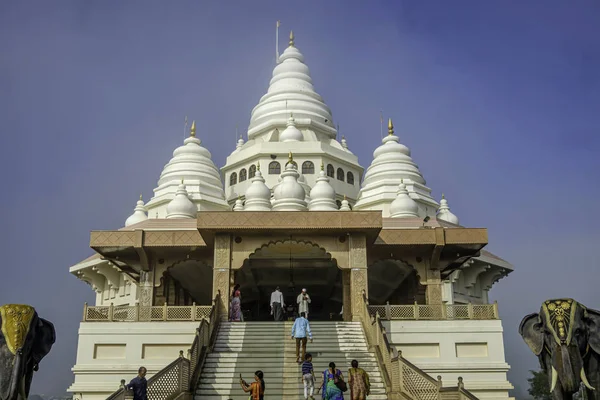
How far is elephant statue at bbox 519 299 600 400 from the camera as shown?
1052cm

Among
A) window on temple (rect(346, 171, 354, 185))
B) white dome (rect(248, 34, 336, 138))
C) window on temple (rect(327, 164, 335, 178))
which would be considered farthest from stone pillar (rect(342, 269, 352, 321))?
white dome (rect(248, 34, 336, 138))

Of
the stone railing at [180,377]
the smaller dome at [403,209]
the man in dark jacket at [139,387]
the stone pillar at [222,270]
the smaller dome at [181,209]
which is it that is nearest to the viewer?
the man in dark jacket at [139,387]

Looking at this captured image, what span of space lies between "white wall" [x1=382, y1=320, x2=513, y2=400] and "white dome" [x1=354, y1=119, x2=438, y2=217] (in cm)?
1509

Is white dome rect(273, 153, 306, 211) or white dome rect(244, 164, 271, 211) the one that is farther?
white dome rect(244, 164, 271, 211)

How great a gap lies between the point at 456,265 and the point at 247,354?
12085 millimetres

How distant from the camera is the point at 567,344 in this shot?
1070 cm

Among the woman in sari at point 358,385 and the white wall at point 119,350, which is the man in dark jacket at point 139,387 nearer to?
the woman in sari at point 358,385

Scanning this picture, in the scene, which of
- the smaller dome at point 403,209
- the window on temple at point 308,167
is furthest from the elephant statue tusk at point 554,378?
the window on temple at point 308,167

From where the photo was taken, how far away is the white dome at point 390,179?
130 ft

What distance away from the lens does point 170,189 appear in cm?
4244

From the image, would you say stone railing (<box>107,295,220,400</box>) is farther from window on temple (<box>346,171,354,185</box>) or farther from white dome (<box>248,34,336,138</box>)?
white dome (<box>248,34,336,138</box>)

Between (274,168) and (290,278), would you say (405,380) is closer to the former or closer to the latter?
(290,278)

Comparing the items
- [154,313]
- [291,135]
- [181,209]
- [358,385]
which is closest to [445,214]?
[291,135]

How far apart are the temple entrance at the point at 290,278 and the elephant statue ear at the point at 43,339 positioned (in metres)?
14.2
